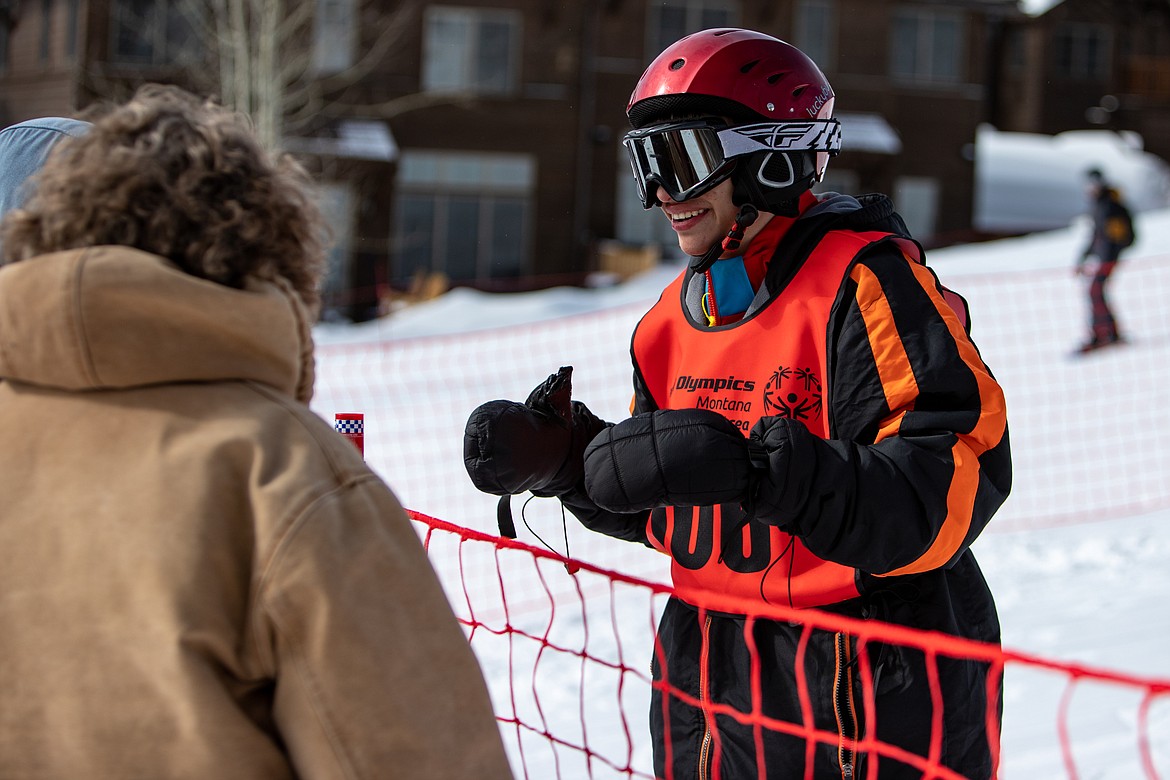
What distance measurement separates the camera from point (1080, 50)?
105 feet

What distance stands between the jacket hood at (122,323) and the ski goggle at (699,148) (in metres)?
A: 1.25

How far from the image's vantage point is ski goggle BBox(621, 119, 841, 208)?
2484mm

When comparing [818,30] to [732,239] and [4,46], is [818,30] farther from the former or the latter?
[732,239]

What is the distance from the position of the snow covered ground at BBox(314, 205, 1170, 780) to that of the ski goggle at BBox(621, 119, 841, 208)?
3.06ft

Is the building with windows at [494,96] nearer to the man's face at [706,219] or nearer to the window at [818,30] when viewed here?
the window at [818,30]

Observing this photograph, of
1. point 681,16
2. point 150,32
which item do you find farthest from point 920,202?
point 150,32

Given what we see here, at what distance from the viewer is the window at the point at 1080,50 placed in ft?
104

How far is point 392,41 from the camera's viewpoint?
2214 cm

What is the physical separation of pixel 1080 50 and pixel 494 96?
58.9 ft

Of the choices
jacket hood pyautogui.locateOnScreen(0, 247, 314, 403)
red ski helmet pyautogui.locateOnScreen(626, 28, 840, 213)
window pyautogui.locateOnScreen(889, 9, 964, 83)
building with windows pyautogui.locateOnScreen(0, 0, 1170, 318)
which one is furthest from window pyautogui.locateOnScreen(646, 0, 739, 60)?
jacket hood pyautogui.locateOnScreen(0, 247, 314, 403)

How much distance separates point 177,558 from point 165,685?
0.47 ft

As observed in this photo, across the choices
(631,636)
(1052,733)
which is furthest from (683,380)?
(631,636)

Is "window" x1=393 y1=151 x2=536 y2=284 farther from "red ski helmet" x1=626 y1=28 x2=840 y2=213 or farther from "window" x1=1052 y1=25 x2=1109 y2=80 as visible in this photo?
"red ski helmet" x1=626 y1=28 x2=840 y2=213

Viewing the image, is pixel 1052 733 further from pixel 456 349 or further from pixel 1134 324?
pixel 456 349
